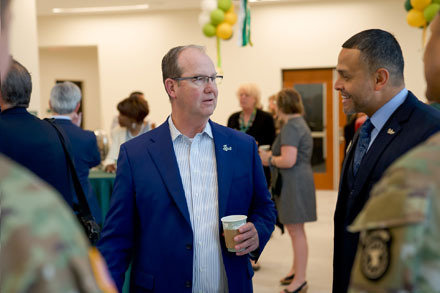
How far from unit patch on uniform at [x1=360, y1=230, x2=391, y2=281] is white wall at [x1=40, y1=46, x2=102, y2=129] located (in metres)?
12.8

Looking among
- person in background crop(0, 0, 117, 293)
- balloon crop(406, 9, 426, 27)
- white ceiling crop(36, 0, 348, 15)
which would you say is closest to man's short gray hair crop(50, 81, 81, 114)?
person in background crop(0, 0, 117, 293)

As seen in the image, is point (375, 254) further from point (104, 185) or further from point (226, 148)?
point (104, 185)

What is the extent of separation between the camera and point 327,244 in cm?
568

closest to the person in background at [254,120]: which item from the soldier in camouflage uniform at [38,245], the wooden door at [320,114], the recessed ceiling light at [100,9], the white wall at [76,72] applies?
the wooden door at [320,114]

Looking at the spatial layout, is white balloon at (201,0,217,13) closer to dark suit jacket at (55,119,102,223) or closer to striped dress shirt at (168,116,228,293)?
dark suit jacket at (55,119,102,223)

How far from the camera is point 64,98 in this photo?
3.51m

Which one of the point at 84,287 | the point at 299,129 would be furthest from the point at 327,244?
the point at 84,287

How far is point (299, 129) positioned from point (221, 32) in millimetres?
2927

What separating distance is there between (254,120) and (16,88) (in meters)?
3.34

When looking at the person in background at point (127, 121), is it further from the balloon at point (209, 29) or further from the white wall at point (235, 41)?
the white wall at point (235, 41)

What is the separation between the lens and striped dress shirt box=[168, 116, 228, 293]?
1.81m

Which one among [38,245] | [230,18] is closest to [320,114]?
[230,18]

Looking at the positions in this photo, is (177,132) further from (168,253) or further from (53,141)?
(53,141)

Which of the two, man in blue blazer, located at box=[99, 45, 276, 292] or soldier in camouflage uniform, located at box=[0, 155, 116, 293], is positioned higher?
soldier in camouflage uniform, located at box=[0, 155, 116, 293]
